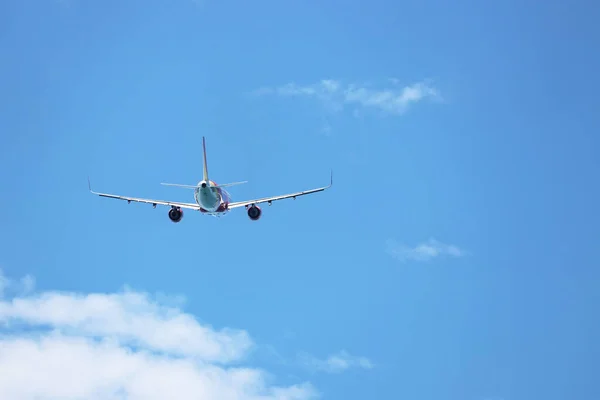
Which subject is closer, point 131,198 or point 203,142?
point 203,142

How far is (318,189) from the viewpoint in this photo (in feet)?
474

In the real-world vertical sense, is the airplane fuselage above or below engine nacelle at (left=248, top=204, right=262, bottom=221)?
below

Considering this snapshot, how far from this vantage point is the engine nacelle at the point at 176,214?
143500 mm

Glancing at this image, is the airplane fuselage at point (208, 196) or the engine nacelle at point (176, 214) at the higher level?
the engine nacelle at point (176, 214)

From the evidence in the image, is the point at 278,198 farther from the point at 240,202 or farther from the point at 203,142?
the point at 203,142

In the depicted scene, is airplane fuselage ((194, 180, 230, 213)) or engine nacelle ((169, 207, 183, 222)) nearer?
airplane fuselage ((194, 180, 230, 213))

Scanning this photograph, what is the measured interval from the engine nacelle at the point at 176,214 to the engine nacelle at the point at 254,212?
428 inches

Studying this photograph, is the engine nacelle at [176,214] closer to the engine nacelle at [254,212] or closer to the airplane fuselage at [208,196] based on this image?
the airplane fuselage at [208,196]

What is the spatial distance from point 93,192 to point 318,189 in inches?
1414

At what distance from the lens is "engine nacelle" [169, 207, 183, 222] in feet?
471

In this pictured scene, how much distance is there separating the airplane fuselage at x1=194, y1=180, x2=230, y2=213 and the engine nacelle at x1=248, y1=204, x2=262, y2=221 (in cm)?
766

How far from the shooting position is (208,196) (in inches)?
5246

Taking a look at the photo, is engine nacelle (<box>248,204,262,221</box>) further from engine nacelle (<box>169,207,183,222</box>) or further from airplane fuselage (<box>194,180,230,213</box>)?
engine nacelle (<box>169,207,183,222</box>)

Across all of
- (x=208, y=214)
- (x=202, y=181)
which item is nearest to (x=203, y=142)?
(x=202, y=181)
